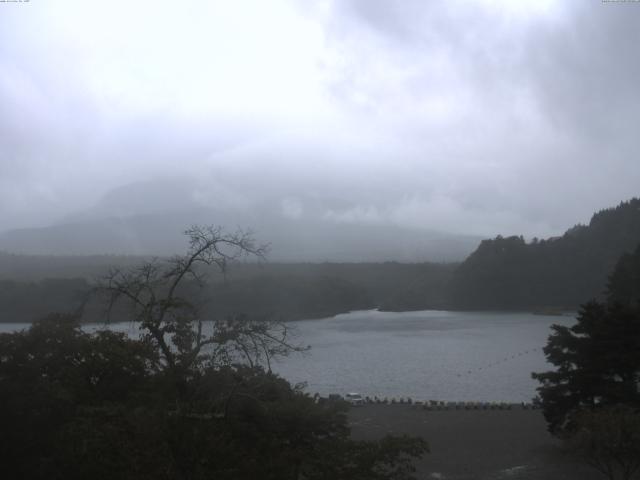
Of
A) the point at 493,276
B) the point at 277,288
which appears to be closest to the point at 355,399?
the point at 277,288

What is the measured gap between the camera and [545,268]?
183ft

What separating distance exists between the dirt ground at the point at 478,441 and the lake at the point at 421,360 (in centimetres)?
243

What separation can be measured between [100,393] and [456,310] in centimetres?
5228

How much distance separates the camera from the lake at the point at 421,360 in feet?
62.8

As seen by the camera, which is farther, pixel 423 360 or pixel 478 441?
pixel 423 360

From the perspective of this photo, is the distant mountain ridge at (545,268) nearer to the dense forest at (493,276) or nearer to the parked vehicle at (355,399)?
the dense forest at (493,276)

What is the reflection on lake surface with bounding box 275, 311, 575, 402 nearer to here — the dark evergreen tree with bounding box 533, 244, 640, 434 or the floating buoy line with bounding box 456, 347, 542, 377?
the floating buoy line with bounding box 456, 347, 542, 377

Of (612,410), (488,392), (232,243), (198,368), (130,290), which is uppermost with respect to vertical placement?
(232,243)

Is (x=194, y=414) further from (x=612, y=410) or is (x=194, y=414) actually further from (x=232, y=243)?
(x=612, y=410)

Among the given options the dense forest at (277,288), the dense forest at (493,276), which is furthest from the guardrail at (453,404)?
the dense forest at (493,276)

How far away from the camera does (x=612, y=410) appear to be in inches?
329

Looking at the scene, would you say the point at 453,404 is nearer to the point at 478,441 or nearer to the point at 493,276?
the point at 478,441

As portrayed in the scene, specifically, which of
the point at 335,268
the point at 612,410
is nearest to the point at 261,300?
the point at 335,268

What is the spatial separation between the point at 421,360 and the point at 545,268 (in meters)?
34.6
